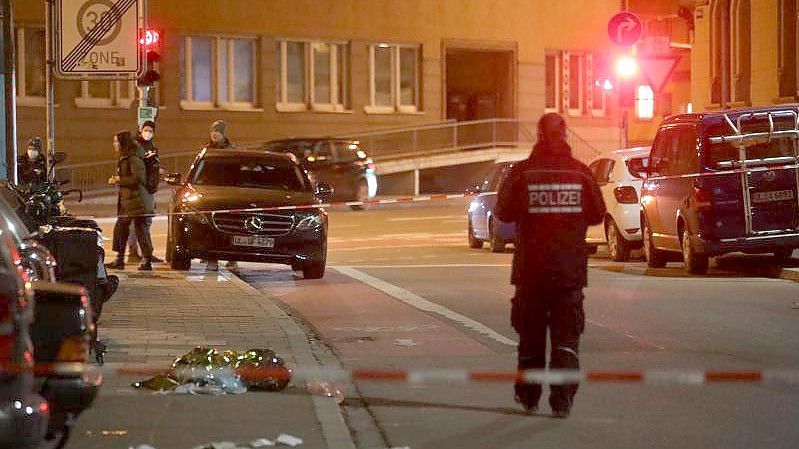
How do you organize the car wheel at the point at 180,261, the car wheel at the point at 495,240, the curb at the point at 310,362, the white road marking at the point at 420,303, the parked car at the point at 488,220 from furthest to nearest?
the car wheel at the point at 495,240
the parked car at the point at 488,220
the car wheel at the point at 180,261
the white road marking at the point at 420,303
the curb at the point at 310,362

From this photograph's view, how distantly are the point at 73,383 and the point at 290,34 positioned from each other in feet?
127

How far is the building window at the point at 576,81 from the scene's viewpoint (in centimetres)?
5231

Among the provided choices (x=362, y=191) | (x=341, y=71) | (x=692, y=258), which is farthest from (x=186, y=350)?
(x=341, y=71)

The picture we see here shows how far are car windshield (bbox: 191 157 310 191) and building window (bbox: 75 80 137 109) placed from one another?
77.2 feet

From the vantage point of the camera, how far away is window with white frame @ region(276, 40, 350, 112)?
1818 inches

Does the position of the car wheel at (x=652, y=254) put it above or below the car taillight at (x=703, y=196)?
below

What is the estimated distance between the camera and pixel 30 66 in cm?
4266

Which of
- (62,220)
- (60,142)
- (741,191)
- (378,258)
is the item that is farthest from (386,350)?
(60,142)

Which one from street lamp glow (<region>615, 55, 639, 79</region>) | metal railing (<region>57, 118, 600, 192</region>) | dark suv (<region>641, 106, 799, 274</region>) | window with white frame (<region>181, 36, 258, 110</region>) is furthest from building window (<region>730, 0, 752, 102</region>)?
dark suv (<region>641, 106, 799, 274</region>)

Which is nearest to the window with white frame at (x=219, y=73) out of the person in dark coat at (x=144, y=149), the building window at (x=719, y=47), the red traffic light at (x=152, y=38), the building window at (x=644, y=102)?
the building window at (x=719, y=47)

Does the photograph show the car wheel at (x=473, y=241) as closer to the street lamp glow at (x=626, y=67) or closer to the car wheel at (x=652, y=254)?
the street lamp glow at (x=626, y=67)

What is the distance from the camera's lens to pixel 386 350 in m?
12.9

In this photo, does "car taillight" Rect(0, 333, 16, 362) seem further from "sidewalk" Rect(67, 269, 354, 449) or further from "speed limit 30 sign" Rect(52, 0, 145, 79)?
"speed limit 30 sign" Rect(52, 0, 145, 79)

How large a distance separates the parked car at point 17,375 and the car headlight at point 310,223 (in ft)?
A: 40.6
